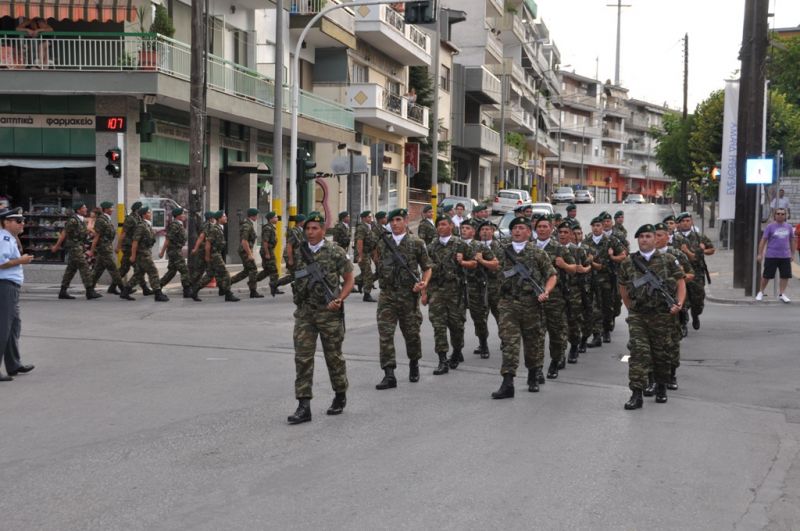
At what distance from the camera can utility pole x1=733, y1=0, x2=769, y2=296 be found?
19.0 meters

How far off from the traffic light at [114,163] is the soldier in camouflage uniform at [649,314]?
45.3 feet

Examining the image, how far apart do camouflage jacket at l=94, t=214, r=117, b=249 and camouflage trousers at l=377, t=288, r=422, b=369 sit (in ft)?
31.7

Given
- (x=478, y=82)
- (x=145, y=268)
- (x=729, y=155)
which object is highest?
(x=478, y=82)

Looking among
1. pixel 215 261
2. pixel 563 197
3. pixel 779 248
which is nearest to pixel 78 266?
pixel 215 261

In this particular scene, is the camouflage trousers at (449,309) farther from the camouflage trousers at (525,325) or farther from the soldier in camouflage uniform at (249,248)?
the soldier in camouflage uniform at (249,248)

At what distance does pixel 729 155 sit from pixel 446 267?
1337cm

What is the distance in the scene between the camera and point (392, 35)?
37656mm

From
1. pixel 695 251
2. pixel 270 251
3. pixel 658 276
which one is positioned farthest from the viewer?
pixel 270 251

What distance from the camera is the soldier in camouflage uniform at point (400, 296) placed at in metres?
9.66

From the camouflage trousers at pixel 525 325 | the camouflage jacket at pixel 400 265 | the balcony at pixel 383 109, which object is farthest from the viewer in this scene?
the balcony at pixel 383 109

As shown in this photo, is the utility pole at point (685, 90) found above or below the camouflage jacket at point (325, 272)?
above

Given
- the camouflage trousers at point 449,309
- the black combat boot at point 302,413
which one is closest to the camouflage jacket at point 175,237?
the camouflage trousers at point 449,309

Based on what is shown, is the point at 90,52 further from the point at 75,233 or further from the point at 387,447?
the point at 387,447

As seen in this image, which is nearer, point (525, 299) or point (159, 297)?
point (525, 299)
